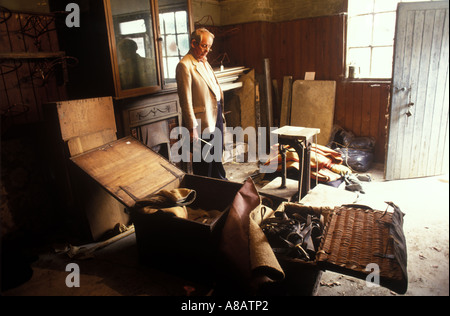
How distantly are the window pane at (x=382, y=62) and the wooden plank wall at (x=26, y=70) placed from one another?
15.1 feet

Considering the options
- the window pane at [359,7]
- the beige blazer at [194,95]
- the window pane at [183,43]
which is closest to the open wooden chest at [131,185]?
the beige blazer at [194,95]

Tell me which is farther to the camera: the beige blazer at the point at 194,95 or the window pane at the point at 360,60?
the window pane at the point at 360,60

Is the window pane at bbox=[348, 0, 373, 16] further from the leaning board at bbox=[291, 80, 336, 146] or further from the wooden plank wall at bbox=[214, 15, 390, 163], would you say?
the leaning board at bbox=[291, 80, 336, 146]

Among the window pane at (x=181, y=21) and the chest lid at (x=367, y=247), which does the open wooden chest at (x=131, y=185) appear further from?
the window pane at (x=181, y=21)

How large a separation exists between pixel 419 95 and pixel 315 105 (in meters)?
1.78

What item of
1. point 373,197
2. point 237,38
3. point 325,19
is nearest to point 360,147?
point 373,197

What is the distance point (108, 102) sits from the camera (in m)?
3.28

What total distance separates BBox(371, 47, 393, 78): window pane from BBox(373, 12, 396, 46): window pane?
11cm

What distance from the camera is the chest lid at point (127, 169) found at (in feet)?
9.11

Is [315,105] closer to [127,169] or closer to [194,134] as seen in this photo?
[194,134]

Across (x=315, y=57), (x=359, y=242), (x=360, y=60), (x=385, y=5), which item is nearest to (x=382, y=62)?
(x=360, y=60)

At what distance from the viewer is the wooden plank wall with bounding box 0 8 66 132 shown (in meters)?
2.98
